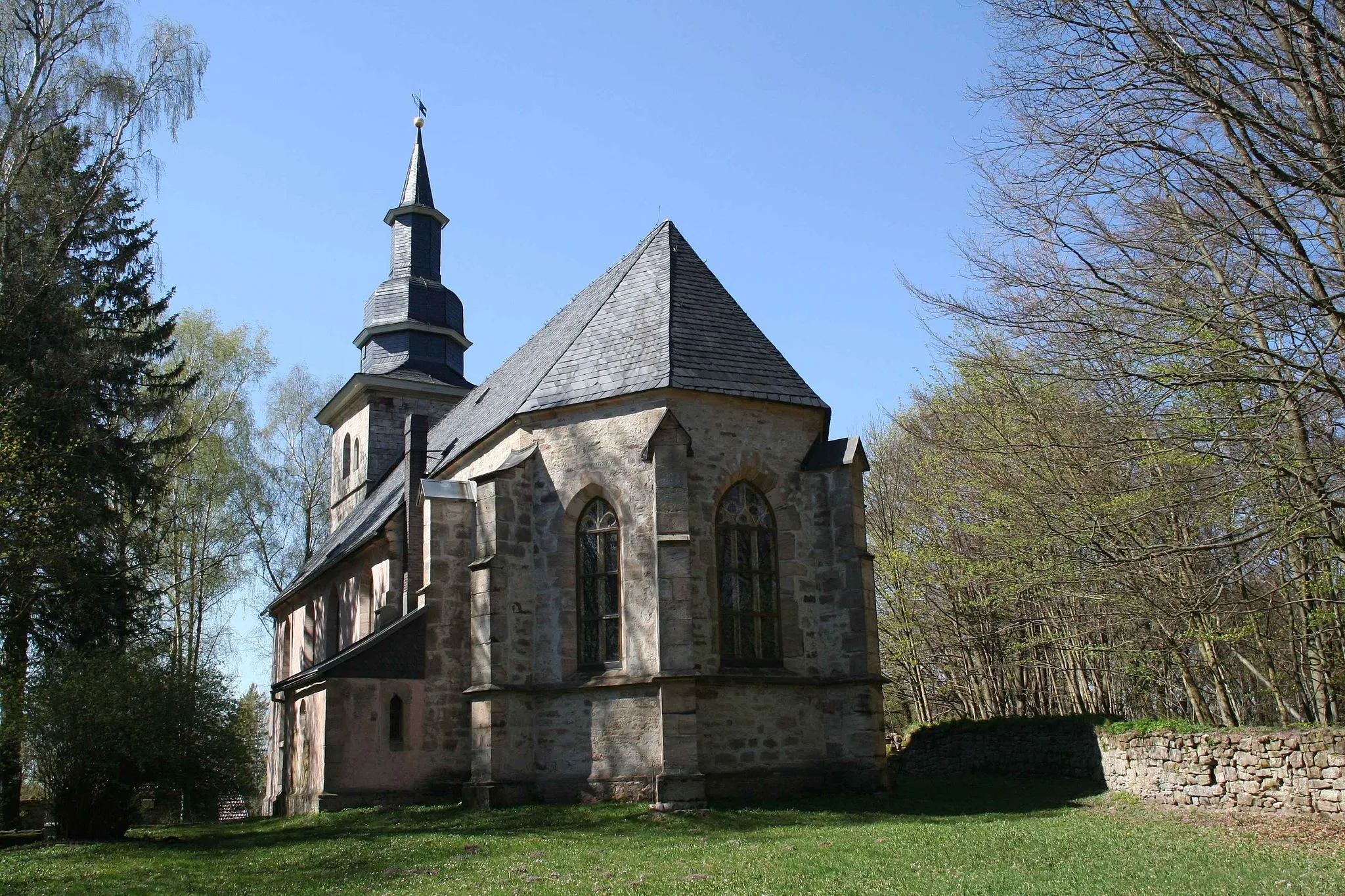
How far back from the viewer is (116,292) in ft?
75.7

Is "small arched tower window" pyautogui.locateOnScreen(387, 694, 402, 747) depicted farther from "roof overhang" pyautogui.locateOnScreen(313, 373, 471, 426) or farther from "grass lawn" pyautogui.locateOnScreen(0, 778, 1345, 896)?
"roof overhang" pyautogui.locateOnScreen(313, 373, 471, 426)

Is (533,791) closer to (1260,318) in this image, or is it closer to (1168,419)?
(1168,419)

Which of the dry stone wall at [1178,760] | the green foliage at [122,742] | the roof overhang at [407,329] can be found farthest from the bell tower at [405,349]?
the dry stone wall at [1178,760]

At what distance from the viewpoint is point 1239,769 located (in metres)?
13.2

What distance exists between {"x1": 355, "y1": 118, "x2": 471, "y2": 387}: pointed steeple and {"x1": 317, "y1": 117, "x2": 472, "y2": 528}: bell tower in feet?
0.06

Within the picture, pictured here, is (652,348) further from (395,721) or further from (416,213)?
(416,213)

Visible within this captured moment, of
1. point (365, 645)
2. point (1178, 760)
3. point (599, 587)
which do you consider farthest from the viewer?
point (365, 645)

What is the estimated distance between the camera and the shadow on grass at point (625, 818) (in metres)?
13.8

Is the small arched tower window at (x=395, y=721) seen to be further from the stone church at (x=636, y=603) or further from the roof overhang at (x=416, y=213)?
the roof overhang at (x=416, y=213)

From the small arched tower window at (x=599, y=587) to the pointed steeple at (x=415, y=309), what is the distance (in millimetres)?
Result: 15851

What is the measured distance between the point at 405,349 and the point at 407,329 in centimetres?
59

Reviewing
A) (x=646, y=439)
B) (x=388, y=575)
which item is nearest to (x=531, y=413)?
(x=646, y=439)

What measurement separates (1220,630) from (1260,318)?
5713 millimetres

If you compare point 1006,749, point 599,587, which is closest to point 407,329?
point 599,587
